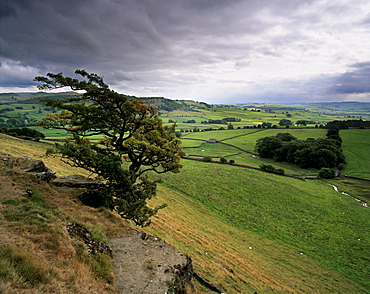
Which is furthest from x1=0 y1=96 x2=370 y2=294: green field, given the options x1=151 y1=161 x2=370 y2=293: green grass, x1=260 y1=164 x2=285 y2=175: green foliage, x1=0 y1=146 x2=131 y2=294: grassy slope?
x1=260 y1=164 x2=285 y2=175: green foliage

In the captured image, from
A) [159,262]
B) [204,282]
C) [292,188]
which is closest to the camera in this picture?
[159,262]

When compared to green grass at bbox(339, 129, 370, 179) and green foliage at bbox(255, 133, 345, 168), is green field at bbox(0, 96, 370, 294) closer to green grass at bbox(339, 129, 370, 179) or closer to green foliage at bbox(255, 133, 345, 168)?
green grass at bbox(339, 129, 370, 179)

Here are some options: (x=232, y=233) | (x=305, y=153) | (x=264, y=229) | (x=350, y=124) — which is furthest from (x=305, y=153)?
(x=350, y=124)

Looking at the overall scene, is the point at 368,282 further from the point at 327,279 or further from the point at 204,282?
the point at 204,282

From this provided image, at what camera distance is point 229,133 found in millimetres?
143500

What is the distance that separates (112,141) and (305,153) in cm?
8584

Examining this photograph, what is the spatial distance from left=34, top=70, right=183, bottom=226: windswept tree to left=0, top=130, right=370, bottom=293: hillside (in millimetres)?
1980

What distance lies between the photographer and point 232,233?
87.6 ft

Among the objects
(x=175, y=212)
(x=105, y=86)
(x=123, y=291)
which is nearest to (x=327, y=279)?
(x=175, y=212)

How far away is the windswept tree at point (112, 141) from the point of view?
13.8m

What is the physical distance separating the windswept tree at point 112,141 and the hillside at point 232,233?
198 centimetres

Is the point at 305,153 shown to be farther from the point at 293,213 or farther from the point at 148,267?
the point at 148,267

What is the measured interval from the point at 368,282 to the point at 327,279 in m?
5.20

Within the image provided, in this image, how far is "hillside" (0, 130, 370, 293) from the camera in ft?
26.6
